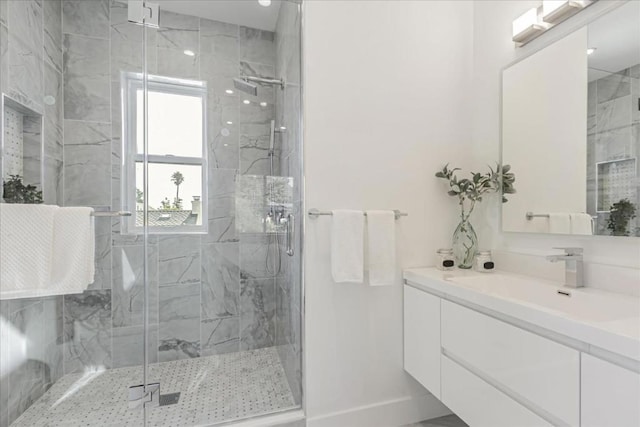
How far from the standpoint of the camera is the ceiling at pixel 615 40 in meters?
1.08

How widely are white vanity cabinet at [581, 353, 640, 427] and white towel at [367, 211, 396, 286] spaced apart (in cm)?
83

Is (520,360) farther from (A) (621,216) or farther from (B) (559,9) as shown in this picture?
(B) (559,9)

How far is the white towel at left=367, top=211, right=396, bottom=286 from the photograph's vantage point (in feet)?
5.03

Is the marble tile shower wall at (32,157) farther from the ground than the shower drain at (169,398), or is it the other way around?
the marble tile shower wall at (32,157)

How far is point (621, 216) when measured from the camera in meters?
1.12

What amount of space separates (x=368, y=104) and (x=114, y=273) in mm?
1763

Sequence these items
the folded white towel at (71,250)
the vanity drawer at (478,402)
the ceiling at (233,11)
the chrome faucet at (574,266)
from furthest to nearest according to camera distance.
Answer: the ceiling at (233,11)
the folded white towel at (71,250)
the chrome faucet at (574,266)
the vanity drawer at (478,402)

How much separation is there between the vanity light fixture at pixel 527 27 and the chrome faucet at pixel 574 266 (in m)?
1.03

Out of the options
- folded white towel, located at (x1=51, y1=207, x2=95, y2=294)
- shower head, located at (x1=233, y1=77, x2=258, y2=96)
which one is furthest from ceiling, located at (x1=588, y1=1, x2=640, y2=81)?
folded white towel, located at (x1=51, y1=207, x2=95, y2=294)

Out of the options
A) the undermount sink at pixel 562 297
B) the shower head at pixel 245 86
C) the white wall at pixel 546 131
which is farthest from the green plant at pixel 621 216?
the shower head at pixel 245 86

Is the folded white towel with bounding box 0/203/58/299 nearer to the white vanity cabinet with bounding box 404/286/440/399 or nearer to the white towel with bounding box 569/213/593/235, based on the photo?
the white vanity cabinet with bounding box 404/286/440/399

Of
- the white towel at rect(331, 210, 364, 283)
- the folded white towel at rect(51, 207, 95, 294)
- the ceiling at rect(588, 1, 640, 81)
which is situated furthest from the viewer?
the white towel at rect(331, 210, 364, 283)

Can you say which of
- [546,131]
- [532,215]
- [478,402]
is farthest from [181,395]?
[546,131]

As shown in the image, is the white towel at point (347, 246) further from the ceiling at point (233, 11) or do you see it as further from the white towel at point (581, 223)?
the ceiling at point (233, 11)
